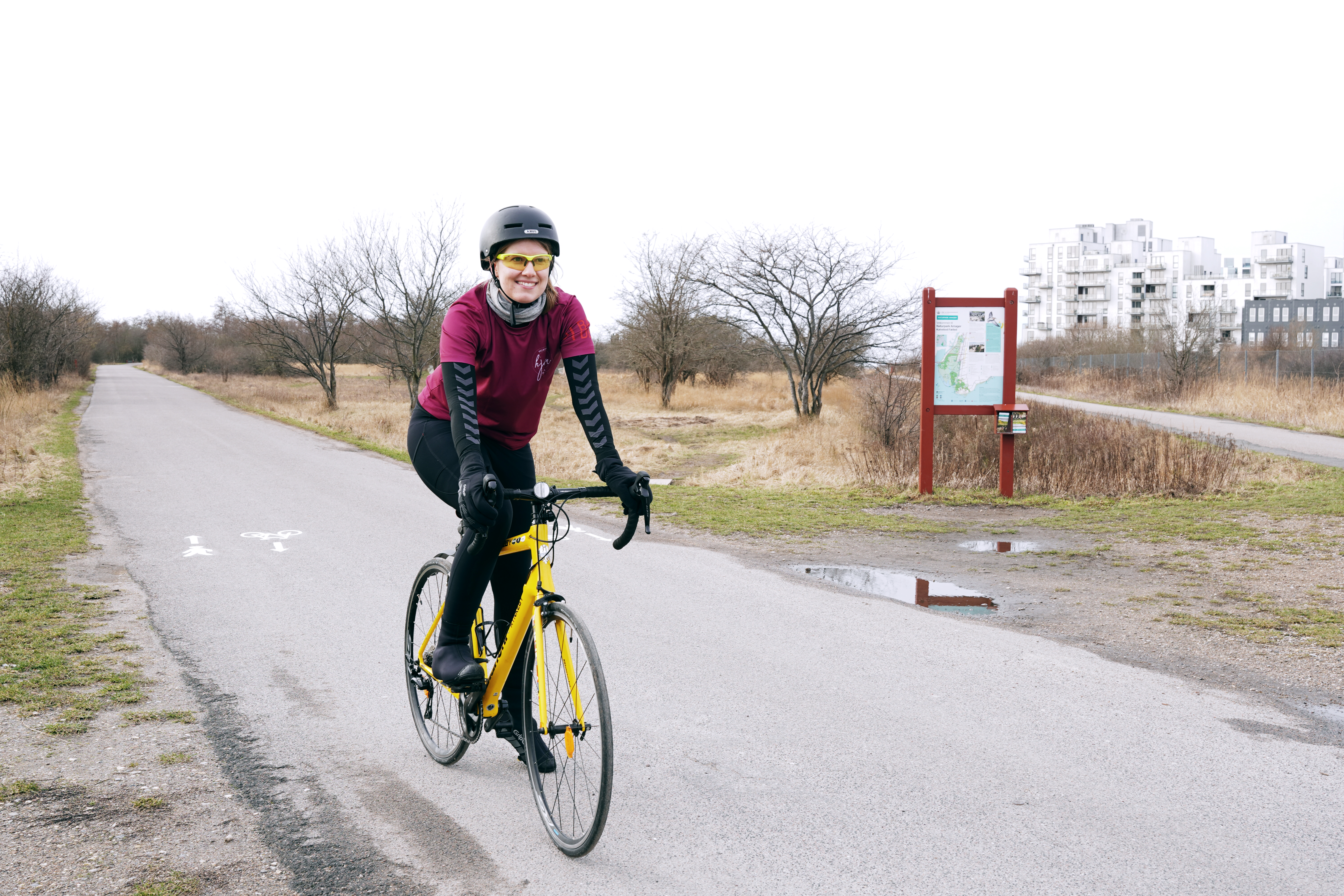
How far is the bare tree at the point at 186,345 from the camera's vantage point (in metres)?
86.8

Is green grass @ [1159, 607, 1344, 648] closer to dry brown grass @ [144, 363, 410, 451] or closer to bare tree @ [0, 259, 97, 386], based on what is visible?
dry brown grass @ [144, 363, 410, 451]

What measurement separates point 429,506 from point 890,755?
890cm

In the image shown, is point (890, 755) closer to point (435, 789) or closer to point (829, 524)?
point (435, 789)

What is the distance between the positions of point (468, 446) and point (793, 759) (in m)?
1.93

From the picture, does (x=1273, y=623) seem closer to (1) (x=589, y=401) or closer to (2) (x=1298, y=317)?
(1) (x=589, y=401)

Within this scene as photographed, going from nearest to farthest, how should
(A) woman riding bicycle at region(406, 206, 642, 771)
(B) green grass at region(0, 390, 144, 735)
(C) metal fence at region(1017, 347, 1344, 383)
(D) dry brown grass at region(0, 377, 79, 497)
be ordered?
(A) woman riding bicycle at region(406, 206, 642, 771), (B) green grass at region(0, 390, 144, 735), (D) dry brown grass at region(0, 377, 79, 497), (C) metal fence at region(1017, 347, 1344, 383)

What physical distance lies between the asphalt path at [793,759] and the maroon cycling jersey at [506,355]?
1449 mm

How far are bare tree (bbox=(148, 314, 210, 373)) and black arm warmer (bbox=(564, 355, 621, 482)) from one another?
90783 millimetres

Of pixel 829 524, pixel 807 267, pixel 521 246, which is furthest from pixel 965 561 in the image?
pixel 807 267

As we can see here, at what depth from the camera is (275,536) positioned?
387 inches

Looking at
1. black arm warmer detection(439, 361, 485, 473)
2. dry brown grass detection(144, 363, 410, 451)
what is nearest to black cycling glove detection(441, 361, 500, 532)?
black arm warmer detection(439, 361, 485, 473)

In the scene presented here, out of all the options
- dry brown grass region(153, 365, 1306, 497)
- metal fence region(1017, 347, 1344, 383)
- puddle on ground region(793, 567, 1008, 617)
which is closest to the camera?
puddle on ground region(793, 567, 1008, 617)

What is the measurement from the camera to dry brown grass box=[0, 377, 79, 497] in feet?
46.2

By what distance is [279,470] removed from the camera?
16.1m
